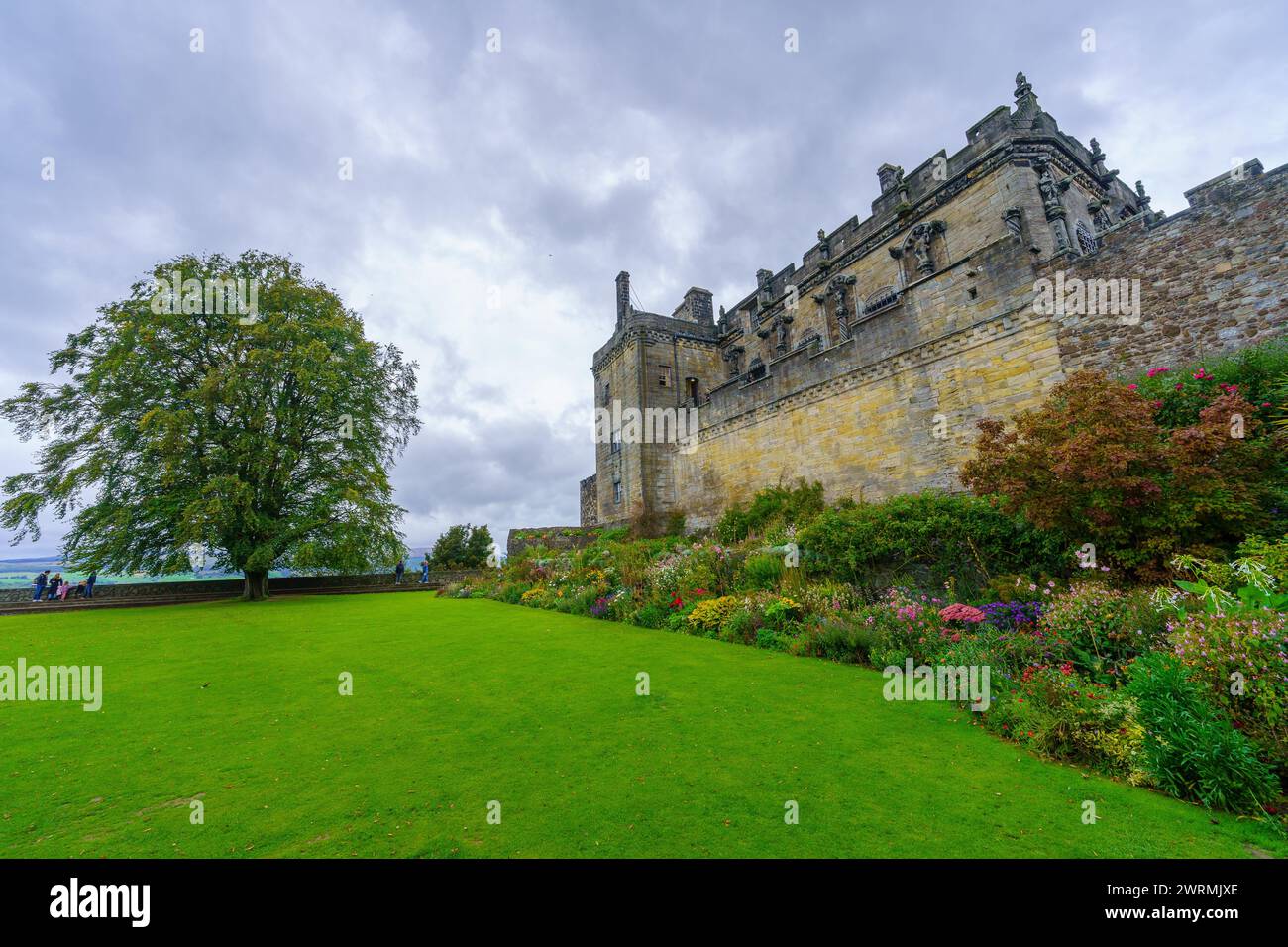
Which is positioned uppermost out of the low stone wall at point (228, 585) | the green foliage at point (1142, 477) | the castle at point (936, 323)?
the castle at point (936, 323)

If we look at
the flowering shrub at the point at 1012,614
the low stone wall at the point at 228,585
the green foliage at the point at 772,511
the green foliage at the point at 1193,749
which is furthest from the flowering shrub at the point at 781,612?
the low stone wall at the point at 228,585

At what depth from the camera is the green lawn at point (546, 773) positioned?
2785 mm

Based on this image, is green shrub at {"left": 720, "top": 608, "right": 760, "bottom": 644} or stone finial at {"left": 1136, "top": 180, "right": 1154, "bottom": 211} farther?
stone finial at {"left": 1136, "top": 180, "right": 1154, "bottom": 211}

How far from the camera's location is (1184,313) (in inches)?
390

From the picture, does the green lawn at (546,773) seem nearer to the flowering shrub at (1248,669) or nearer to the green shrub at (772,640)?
the flowering shrub at (1248,669)

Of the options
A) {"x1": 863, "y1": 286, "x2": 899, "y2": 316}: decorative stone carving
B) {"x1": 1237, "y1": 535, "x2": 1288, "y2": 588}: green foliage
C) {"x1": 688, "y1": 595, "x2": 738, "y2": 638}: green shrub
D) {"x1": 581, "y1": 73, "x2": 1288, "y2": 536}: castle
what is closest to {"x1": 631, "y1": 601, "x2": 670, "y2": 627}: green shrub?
{"x1": 688, "y1": 595, "x2": 738, "y2": 638}: green shrub

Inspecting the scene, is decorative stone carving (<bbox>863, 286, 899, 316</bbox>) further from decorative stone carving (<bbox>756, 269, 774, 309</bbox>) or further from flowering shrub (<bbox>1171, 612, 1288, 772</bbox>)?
flowering shrub (<bbox>1171, 612, 1288, 772</bbox>)

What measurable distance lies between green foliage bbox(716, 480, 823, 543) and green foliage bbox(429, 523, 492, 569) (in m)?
22.8

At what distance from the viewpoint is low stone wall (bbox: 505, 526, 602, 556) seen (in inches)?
1087

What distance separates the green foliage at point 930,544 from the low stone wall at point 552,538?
55.2ft

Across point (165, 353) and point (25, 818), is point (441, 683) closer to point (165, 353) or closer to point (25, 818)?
point (25, 818)

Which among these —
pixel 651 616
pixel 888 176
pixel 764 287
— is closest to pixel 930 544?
pixel 651 616

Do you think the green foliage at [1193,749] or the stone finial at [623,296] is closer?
the green foliage at [1193,749]
